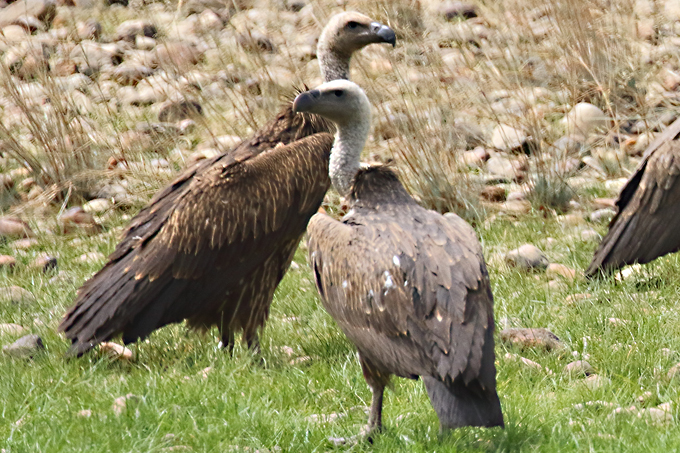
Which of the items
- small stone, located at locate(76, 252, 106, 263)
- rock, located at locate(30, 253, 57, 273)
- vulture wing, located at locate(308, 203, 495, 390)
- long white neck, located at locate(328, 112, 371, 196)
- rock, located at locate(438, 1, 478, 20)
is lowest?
small stone, located at locate(76, 252, 106, 263)

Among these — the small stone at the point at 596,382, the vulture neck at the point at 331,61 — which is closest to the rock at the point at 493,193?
the vulture neck at the point at 331,61

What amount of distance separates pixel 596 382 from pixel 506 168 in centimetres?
357

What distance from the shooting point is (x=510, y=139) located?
7.39 m

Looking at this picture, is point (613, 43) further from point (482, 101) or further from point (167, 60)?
point (167, 60)

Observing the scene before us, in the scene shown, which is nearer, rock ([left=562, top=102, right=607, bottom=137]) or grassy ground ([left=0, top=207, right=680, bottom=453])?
grassy ground ([left=0, top=207, right=680, bottom=453])

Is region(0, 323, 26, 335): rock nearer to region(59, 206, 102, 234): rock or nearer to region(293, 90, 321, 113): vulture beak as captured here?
region(293, 90, 321, 113): vulture beak

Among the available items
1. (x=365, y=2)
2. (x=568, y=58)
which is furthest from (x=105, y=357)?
(x=568, y=58)

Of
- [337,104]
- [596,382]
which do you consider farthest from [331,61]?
[596,382]

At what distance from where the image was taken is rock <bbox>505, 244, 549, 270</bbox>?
5734 millimetres

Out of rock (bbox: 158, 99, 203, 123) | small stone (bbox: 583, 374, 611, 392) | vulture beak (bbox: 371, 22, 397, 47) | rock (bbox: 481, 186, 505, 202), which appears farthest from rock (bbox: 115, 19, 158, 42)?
small stone (bbox: 583, 374, 611, 392)

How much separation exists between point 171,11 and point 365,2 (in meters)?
3.60

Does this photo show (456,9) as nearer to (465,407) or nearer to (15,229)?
(15,229)

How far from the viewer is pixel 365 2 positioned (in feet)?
22.6

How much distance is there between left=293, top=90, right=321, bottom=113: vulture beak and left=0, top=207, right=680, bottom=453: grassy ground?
46.6 inches
